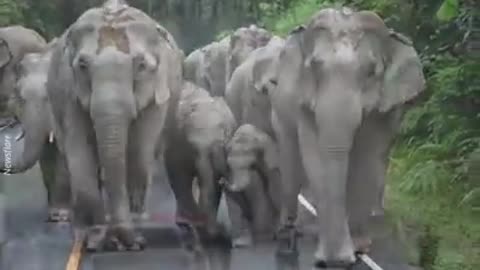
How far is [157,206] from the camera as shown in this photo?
52.0ft

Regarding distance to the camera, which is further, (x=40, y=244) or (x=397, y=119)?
(x=40, y=244)

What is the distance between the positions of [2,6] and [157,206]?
48.9 ft

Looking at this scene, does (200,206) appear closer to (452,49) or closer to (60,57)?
(60,57)

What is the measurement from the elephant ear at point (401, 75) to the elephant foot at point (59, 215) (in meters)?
4.42

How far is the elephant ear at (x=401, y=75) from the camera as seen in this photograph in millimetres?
11719

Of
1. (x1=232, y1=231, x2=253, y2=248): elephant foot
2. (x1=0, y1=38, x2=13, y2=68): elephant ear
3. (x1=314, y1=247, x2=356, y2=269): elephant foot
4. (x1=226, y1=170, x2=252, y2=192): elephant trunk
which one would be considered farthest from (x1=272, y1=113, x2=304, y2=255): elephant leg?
(x1=0, y1=38, x2=13, y2=68): elephant ear

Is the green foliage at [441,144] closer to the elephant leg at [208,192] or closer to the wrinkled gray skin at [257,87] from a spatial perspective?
the wrinkled gray skin at [257,87]

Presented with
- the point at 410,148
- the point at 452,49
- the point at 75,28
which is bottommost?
the point at 410,148

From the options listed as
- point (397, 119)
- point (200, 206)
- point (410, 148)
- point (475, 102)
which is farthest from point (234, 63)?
point (397, 119)

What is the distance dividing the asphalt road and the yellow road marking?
5 centimetres

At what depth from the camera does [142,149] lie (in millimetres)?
12438

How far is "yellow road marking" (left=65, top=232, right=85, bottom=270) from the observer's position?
11.4 meters

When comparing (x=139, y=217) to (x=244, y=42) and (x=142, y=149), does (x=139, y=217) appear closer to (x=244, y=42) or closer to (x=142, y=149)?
(x=142, y=149)

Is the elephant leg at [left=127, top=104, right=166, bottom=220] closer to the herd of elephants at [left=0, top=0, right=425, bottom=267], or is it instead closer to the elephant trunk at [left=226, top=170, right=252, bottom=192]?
the herd of elephants at [left=0, top=0, right=425, bottom=267]
